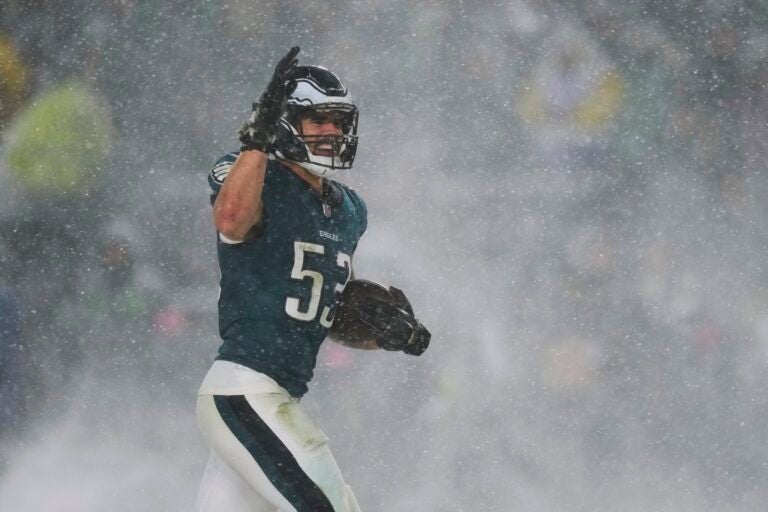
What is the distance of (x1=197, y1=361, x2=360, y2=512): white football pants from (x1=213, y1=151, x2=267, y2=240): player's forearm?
382 mm

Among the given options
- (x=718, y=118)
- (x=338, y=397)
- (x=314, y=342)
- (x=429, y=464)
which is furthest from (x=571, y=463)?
(x=314, y=342)

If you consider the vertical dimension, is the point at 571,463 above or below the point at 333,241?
above

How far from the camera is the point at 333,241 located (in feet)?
10.4

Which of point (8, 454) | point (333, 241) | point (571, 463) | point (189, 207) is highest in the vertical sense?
point (189, 207)

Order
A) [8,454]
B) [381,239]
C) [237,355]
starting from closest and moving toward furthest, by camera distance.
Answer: [237,355]
[8,454]
[381,239]

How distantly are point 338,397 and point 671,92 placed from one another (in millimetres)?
2925

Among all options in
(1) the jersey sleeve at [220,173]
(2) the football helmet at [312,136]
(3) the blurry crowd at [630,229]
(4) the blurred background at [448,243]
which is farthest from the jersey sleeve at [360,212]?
(3) the blurry crowd at [630,229]

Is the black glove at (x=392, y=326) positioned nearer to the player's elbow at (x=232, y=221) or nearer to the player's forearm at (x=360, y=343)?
the player's forearm at (x=360, y=343)

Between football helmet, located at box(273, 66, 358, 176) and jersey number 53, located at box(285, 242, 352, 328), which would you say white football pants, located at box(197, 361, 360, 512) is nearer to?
jersey number 53, located at box(285, 242, 352, 328)

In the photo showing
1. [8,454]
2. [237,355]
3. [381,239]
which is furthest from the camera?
[381,239]

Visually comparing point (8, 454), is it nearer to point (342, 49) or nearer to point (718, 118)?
point (342, 49)

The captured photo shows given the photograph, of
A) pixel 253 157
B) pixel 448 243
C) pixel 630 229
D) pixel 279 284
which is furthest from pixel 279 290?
pixel 630 229

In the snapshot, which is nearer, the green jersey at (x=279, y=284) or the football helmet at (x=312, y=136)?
the green jersey at (x=279, y=284)

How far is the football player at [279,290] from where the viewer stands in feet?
9.49
